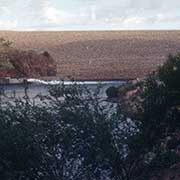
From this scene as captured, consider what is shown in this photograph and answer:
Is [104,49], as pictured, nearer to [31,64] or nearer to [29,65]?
[31,64]

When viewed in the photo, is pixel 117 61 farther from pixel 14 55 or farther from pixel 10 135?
pixel 10 135

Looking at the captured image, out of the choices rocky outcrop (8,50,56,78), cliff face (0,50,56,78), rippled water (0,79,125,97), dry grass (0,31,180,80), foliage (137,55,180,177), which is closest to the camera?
rippled water (0,79,125,97)

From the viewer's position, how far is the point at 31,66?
68500mm

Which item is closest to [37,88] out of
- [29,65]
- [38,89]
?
[38,89]

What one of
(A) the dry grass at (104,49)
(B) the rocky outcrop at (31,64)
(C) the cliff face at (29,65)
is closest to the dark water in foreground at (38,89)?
(C) the cliff face at (29,65)

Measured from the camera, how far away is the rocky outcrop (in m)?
65.1

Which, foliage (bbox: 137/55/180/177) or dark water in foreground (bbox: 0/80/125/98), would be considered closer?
dark water in foreground (bbox: 0/80/125/98)

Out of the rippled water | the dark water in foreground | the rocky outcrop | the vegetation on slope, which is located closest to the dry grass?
the rocky outcrop

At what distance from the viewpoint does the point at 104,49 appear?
97062 mm

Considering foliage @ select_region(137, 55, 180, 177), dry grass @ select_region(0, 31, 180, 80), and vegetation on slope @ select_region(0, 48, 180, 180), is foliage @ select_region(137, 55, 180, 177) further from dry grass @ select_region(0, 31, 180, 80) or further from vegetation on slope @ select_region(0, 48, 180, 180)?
dry grass @ select_region(0, 31, 180, 80)

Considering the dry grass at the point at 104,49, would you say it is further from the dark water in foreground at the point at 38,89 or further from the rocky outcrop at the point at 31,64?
the dark water in foreground at the point at 38,89

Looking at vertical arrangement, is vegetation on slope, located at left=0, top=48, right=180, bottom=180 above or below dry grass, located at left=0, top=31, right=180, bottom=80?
above

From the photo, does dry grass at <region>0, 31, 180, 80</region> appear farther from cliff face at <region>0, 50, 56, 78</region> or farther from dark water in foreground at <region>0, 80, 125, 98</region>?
dark water in foreground at <region>0, 80, 125, 98</region>

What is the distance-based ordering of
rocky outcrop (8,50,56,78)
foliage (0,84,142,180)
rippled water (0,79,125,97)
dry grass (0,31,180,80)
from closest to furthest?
foliage (0,84,142,180) < rippled water (0,79,125,97) < rocky outcrop (8,50,56,78) < dry grass (0,31,180,80)
